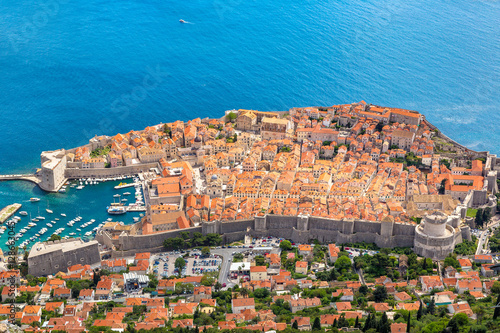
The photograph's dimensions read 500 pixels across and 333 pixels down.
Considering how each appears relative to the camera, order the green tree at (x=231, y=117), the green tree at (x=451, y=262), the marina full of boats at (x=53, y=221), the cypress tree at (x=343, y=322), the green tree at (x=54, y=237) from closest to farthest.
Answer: the cypress tree at (x=343, y=322)
the green tree at (x=451, y=262)
the green tree at (x=54, y=237)
the marina full of boats at (x=53, y=221)
the green tree at (x=231, y=117)

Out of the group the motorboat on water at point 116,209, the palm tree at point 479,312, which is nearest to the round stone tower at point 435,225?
the palm tree at point 479,312

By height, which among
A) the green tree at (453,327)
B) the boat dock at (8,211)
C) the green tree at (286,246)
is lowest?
the green tree at (453,327)

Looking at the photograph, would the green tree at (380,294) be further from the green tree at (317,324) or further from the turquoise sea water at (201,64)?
the turquoise sea water at (201,64)

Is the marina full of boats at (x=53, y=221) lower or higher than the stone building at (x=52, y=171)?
lower

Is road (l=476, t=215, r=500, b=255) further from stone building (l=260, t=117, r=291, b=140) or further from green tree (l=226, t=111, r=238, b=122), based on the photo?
green tree (l=226, t=111, r=238, b=122)

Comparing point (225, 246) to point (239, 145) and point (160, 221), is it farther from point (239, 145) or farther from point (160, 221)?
point (239, 145)

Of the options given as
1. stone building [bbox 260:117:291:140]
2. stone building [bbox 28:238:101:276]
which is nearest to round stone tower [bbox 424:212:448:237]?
stone building [bbox 260:117:291:140]
